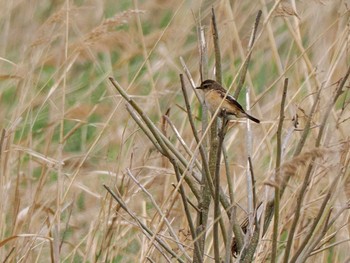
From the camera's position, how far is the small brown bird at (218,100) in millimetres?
1832

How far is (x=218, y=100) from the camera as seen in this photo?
1.85 m

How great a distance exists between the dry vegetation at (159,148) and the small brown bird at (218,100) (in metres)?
0.04

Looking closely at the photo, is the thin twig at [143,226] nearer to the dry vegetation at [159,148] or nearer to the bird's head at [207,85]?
the dry vegetation at [159,148]

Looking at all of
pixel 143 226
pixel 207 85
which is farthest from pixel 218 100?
pixel 143 226

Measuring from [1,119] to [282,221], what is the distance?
Answer: 1.20 meters

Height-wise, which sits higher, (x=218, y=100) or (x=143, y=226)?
(x=218, y=100)

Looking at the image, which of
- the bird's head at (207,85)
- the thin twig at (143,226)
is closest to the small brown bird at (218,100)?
the bird's head at (207,85)

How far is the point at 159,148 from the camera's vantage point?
5.92ft

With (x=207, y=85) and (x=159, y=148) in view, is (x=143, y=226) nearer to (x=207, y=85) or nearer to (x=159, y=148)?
(x=159, y=148)

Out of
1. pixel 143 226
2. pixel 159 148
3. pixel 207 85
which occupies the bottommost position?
pixel 143 226

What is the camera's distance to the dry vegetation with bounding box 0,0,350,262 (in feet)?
6.15

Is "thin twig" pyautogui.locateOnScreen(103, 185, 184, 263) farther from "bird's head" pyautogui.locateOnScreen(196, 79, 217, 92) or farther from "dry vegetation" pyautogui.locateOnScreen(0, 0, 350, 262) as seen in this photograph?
"bird's head" pyautogui.locateOnScreen(196, 79, 217, 92)

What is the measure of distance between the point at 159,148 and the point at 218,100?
5.7 inches

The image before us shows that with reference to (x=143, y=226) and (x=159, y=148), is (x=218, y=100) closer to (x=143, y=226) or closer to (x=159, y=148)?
(x=159, y=148)
